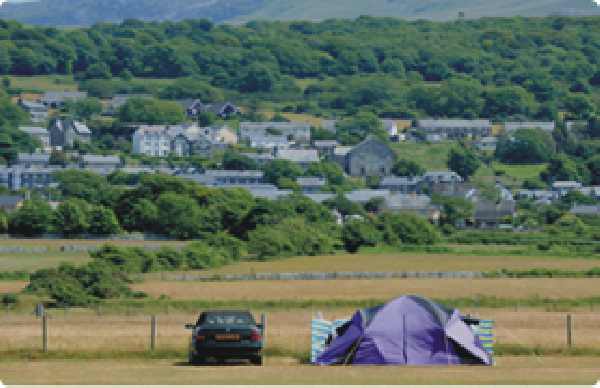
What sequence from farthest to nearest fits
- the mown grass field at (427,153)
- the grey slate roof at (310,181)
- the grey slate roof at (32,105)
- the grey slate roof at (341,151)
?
1. the grey slate roof at (32,105)
2. the grey slate roof at (341,151)
3. the mown grass field at (427,153)
4. the grey slate roof at (310,181)

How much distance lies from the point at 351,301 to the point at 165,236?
3983 centimetres

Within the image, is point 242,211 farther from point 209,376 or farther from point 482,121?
Result: point 482,121

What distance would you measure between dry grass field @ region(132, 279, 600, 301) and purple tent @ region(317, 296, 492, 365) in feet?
65.4

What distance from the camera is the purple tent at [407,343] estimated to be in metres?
29.1

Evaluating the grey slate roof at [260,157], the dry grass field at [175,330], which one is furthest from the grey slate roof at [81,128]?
the dry grass field at [175,330]

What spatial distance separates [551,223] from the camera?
106 meters

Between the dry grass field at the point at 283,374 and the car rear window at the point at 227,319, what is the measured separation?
78 cm

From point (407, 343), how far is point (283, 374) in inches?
100

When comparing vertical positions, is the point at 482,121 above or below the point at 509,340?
below

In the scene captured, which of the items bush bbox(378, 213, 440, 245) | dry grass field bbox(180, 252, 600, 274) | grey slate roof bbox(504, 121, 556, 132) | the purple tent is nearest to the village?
grey slate roof bbox(504, 121, 556, 132)

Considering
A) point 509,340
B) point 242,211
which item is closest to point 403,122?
point 242,211

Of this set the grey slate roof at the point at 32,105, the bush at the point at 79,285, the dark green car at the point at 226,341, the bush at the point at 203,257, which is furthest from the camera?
the grey slate roof at the point at 32,105

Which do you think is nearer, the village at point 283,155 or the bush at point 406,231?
the bush at point 406,231

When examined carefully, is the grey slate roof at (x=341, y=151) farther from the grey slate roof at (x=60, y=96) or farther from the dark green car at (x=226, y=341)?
the dark green car at (x=226, y=341)
